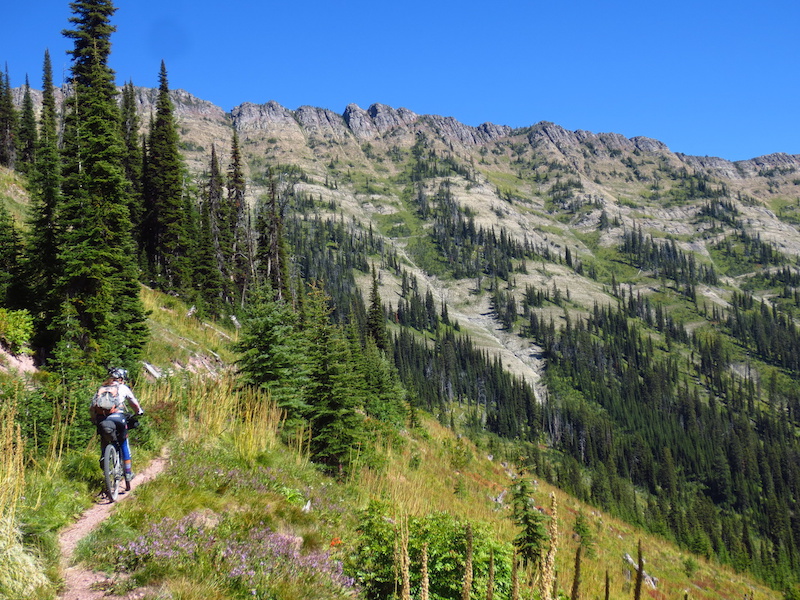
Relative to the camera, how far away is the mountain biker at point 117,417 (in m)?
7.15

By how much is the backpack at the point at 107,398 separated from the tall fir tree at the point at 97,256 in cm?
769

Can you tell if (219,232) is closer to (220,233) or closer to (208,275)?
(220,233)

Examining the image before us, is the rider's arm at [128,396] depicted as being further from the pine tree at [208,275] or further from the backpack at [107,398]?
the pine tree at [208,275]

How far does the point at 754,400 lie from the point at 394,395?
200335 mm

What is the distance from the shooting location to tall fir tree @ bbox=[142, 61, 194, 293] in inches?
1502

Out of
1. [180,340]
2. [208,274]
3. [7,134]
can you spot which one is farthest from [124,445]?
[7,134]

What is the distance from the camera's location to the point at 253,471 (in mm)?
7902

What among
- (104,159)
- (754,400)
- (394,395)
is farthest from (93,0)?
(754,400)

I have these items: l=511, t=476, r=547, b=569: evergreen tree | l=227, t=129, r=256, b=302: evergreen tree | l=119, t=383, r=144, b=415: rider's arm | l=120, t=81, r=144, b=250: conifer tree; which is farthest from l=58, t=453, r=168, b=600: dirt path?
l=227, t=129, r=256, b=302: evergreen tree

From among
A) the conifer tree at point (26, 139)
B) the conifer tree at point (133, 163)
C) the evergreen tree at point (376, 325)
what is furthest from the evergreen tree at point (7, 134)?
the evergreen tree at point (376, 325)

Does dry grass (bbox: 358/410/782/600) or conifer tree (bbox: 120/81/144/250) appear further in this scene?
conifer tree (bbox: 120/81/144/250)

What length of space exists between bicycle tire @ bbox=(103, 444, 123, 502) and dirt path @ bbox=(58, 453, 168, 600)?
15 centimetres

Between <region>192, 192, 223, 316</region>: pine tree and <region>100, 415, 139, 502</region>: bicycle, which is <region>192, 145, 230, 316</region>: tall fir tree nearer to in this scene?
<region>192, 192, 223, 316</region>: pine tree

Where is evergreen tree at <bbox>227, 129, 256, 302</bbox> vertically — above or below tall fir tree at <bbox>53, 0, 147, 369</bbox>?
above
